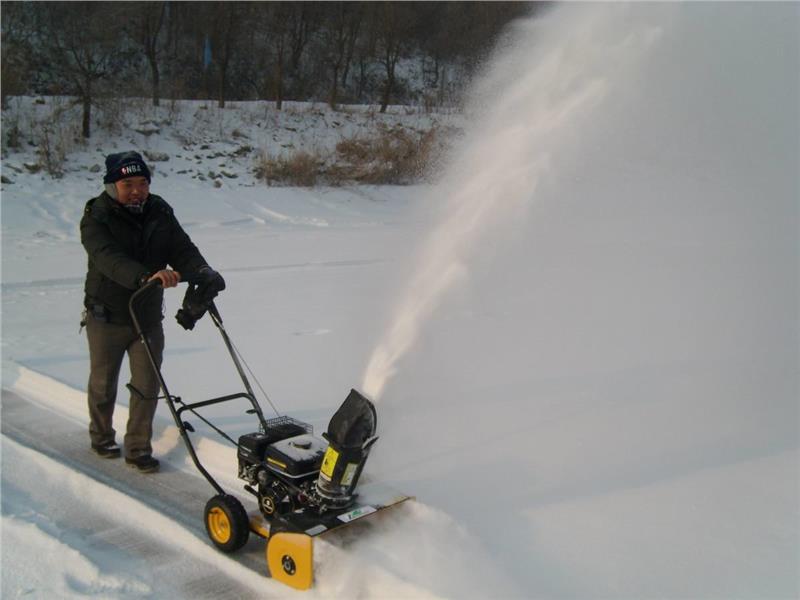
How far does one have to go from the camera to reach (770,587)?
3.12m

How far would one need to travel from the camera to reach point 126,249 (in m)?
4.14

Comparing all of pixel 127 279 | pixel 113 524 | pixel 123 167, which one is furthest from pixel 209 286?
pixel 113 524

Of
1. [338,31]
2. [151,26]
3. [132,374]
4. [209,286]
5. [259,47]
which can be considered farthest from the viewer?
[259,47]

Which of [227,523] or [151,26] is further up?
[151,26]

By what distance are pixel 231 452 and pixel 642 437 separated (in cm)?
261

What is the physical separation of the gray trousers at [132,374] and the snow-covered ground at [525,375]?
0.95 feet

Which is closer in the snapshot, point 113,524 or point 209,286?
point 113,524

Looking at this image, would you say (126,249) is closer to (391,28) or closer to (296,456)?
(296,456)

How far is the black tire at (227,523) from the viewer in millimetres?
3365

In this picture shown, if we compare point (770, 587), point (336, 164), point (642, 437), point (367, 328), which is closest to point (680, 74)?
point (367, 328)

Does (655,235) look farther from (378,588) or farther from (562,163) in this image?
(378,588)

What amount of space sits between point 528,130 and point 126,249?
2.63 m

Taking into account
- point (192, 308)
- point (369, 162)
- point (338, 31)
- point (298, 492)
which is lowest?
point (298, 492)

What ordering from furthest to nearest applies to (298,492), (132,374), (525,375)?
1. (525,375)
2. (132,374)
3. (298,492)
